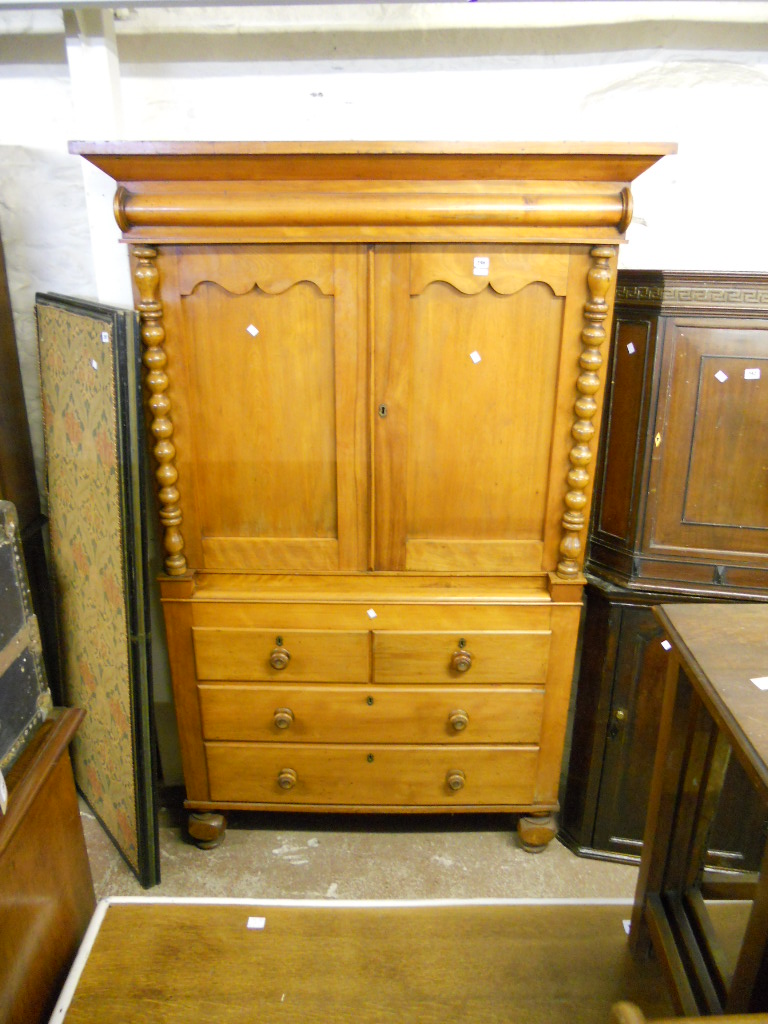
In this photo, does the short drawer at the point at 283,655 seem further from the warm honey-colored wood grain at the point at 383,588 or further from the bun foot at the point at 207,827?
the bun foot at the point at 207,827

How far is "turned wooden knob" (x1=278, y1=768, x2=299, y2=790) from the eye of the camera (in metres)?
2.22

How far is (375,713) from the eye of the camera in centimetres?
218

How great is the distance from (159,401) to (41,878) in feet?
3.78

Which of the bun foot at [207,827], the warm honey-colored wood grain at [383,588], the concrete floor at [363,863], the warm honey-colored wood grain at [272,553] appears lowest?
the concrete floor at [363,863]

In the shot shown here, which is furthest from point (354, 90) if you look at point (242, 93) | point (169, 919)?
point (169, 919)

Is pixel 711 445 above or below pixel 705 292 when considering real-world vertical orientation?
below

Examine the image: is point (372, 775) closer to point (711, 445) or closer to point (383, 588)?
point (383, 588)

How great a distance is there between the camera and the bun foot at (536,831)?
7.57 feet

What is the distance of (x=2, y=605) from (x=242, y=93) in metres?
1.67

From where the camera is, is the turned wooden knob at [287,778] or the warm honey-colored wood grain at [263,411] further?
the turned wooden knob at [287,778]

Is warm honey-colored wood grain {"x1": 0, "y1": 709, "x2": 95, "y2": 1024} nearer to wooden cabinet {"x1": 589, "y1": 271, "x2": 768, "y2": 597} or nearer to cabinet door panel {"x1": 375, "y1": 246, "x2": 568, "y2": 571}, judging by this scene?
cabinet door panel {"x1": 375, "y1": 246, "x2": 568, "y2": 571}

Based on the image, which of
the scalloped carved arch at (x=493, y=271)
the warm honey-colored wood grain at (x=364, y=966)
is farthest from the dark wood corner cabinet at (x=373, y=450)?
the warm honey-colored wood grain at (x=364, y=966)

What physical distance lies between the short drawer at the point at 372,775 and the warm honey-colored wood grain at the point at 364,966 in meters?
0.44

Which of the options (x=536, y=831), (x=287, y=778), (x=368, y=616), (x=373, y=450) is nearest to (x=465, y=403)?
(x=373, y=450)
